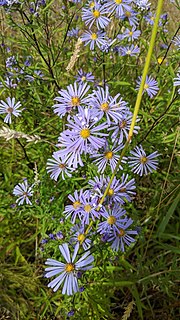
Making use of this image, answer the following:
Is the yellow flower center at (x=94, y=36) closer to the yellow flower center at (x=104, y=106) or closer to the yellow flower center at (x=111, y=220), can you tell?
the yellow flower center at (x=104, y=106)

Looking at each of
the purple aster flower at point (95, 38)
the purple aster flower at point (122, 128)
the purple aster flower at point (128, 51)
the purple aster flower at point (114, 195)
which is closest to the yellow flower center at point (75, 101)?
the purple aster flower at point (122, 128)

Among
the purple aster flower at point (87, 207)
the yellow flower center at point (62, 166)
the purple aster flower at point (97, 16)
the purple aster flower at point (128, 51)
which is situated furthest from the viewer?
the purple aster flower at point (128, 51)

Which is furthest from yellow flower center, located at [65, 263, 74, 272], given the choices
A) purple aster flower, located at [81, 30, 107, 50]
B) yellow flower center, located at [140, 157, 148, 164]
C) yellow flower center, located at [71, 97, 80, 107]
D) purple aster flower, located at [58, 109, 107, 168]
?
purple aster flower, located at [81, 30, 107, 50]

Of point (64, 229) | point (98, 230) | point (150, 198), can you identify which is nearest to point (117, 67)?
point (150, 198)

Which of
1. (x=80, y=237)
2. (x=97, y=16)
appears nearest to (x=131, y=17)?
(x=97, y=16)

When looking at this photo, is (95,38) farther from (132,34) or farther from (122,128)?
(122,128)

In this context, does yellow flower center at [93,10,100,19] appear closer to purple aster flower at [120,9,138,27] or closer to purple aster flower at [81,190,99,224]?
purple aster flower at [120,9,138,27]

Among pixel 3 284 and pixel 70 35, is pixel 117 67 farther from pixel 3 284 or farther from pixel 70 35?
pixel 3 284

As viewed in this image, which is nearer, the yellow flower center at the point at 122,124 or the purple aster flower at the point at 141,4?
the yellow flower center at the point at 122,124
